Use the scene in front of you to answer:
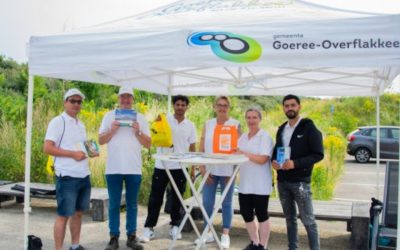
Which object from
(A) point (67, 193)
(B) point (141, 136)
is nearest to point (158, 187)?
(B) point (141, 136)

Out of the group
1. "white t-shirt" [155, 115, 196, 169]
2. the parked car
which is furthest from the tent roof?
the parked car

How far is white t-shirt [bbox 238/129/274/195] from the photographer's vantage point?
14.8ft

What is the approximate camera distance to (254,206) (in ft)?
15.1

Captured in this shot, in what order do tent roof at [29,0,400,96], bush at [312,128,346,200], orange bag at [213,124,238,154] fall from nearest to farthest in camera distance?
tent roof at [29,0,400,96] → orange bag at [213,124,238,154] → bush at [312,128,346,200]

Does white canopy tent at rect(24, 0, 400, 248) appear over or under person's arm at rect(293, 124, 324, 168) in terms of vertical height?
over

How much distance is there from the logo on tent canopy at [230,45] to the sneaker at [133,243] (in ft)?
7.88

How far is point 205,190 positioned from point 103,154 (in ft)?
14.3

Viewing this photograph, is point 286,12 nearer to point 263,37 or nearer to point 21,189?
point 263,37

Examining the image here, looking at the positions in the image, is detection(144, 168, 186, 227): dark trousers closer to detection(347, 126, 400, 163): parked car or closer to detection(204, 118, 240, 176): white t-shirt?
detection(204, 118, 240, 176): white t-shirt

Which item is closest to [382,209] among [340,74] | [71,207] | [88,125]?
[340,74]

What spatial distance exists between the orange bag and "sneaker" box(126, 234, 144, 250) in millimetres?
1427

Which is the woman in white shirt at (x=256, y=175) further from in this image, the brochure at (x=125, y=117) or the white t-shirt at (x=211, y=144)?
the brochure at (x=125, y=117)

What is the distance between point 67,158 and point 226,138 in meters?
1.60

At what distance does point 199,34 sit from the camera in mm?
4023
